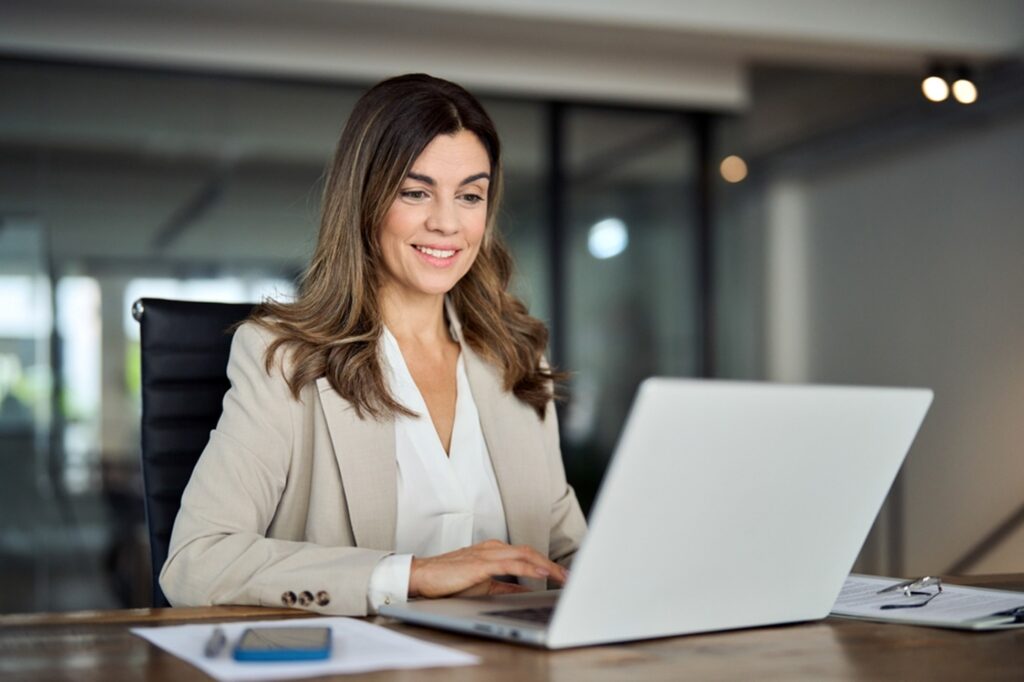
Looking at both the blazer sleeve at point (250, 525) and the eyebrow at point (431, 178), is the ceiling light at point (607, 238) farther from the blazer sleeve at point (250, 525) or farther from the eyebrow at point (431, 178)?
the blazer sleeve at point (250, 525)

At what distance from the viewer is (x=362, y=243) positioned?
74.6 inches

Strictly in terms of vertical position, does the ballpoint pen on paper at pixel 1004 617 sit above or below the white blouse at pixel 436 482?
below

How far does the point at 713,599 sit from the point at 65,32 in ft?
13.6

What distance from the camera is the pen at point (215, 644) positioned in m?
1.00

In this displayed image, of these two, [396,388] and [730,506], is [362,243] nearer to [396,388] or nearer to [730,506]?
[396,388]

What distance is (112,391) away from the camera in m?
4.68

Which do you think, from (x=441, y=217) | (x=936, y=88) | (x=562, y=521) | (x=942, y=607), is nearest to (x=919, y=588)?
(x=942, y=607)

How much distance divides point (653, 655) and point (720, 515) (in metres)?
0.14

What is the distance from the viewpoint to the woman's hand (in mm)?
1343

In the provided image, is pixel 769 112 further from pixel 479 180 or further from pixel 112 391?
pixel 479 180

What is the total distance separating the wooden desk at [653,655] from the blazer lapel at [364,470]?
458mm

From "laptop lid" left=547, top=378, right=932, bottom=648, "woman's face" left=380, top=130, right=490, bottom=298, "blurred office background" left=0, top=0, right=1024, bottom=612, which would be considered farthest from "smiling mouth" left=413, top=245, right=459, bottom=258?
"blurred office background" left=0, top=0, right=1024, bottom=612

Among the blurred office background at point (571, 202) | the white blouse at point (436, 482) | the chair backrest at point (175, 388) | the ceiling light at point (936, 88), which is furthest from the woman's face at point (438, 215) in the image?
the ceiling light at point (936, 88)

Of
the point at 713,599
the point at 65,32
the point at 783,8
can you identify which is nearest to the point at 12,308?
the point at 65,32
